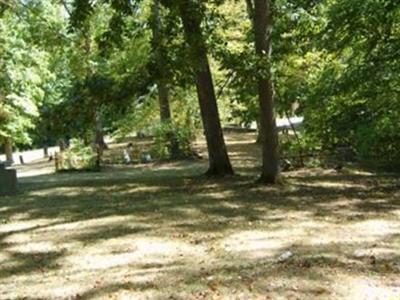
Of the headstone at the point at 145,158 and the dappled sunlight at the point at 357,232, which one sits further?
the headstone at the point at 145,158

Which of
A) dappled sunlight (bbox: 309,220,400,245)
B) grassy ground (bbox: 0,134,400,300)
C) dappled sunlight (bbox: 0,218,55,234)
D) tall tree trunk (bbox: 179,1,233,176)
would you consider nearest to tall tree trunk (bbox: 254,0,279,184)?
grassy ground (bbox: 0,134,400,300)

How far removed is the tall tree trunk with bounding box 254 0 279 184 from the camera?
16219 millimetres

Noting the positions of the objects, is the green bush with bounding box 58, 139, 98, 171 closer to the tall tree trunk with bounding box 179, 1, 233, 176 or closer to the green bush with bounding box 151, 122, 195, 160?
the green bush with bounding box 151, 122, 195, 160

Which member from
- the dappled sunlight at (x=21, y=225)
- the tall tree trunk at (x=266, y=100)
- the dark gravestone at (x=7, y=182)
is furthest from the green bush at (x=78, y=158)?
the dappled sunlight at (x=21, y=225)

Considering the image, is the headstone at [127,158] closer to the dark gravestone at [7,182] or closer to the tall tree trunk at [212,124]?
the tall tree trunk at [212,124]

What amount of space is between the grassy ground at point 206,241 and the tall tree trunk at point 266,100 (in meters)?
0.67

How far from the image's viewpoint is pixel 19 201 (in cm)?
1634

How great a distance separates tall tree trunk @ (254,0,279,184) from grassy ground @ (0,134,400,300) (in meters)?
0.67

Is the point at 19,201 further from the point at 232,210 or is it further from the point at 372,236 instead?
the point at 372,236

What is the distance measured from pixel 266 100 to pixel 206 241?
679 cm

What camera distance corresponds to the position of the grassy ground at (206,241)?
764 cm

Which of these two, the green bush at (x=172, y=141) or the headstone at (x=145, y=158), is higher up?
Answer: the green bush at (x=172, y=141)

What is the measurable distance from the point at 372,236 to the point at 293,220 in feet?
6.61

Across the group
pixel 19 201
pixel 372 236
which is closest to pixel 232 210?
pixel 372 236
